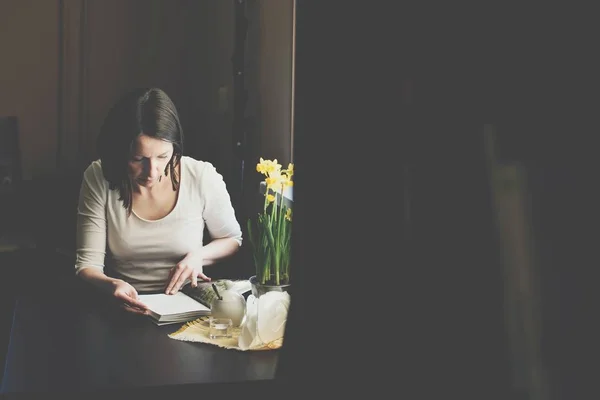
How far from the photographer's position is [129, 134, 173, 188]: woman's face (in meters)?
2.23

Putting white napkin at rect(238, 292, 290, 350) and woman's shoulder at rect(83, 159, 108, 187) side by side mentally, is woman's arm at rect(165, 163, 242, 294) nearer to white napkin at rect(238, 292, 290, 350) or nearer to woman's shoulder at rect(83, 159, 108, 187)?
→ woman's shoulder at rect(83, 159, 108, 187)

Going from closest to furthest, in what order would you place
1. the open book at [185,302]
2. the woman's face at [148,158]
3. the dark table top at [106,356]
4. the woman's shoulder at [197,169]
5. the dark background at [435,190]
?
the dark background at [435,190] → the dark table top at [106,356] → the open book at [185,302] → the woman's face at [148,158] → the woman's shoulder at [197,169]

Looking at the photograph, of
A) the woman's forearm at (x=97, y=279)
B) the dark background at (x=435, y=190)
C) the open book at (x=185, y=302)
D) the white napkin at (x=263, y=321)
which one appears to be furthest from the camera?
the woman's forearm at (x=97, y=279)

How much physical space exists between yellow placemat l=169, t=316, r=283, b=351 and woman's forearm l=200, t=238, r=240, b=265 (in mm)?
647

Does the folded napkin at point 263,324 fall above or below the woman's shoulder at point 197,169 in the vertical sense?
below

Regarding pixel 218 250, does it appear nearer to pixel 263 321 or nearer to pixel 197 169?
pixel 197 169

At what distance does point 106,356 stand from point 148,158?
33.2 inches

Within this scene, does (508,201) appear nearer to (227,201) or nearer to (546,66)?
(546,66)

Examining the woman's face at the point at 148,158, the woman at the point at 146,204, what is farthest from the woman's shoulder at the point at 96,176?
the woman's face at the point at 148,158

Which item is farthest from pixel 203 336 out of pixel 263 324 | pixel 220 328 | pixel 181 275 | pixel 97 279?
Answer: pixel 97 279

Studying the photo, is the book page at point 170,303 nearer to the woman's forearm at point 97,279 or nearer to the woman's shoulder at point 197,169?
the woman's forearm at point 97,279

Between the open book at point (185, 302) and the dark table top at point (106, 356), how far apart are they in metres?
0.02

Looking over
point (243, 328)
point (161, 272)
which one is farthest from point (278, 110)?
point (243, 328)

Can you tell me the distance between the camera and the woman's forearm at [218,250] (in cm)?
242
